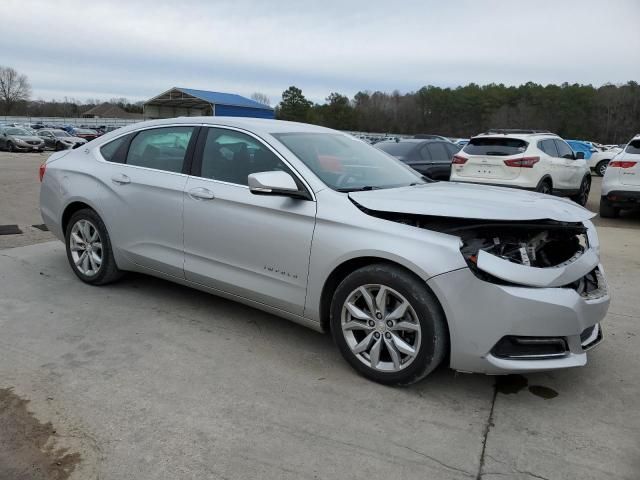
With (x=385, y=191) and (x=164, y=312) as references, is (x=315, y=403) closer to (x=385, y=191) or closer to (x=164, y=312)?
(x=385, y=191)

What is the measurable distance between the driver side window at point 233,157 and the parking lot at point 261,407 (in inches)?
45.7

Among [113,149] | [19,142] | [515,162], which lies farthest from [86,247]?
[19,142]

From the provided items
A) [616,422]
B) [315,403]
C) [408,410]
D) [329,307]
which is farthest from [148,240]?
[616,422]

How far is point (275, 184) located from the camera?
3.43 metres

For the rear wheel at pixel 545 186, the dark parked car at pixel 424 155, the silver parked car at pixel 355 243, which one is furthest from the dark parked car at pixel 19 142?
the silver parked car at pixel 355 243

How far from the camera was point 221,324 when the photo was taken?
13.8ft

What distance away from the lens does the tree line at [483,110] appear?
265 feet

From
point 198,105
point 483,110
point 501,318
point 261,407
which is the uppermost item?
point 483,110

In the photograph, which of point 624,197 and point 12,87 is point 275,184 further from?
point 12,87

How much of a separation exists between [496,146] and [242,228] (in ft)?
26.5

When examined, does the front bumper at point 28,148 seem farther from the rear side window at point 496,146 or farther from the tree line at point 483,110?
the tree line at point 483,110

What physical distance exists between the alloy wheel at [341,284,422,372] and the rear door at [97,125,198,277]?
1563mm

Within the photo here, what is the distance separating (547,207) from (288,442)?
6.68ft

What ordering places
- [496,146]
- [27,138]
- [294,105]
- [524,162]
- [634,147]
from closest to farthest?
1. [634,147]
2. [524,162]
3. [496,146]
4. [27,138]
5. [294,105]
